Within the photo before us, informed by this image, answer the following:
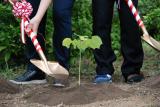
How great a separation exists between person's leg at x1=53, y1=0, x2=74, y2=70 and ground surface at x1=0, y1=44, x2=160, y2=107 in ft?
0.93

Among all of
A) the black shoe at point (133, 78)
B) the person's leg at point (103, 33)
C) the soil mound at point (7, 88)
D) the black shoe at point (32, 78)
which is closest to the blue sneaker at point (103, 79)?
the person's leg at point (103, 33)

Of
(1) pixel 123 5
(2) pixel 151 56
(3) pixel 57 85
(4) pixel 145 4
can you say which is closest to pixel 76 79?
(3) pixel 57 85

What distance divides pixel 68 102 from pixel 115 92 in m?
0.47

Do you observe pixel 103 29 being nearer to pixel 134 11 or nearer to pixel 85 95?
pixel 134 11

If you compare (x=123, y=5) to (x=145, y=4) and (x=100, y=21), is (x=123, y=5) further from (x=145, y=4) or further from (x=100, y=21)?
(x=145, y=4)

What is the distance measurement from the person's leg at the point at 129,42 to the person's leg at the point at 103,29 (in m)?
0.12

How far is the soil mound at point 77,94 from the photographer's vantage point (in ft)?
14.6

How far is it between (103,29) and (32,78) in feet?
2.91

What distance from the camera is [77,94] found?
454 centimetres

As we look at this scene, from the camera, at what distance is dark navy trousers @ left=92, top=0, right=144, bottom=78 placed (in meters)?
5.04

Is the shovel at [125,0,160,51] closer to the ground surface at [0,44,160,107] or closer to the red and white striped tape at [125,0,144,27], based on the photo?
the red and white striped tape at [125,0,144,27]

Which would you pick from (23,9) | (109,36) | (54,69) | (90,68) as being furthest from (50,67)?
(90,68)

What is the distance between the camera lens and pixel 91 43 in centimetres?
463

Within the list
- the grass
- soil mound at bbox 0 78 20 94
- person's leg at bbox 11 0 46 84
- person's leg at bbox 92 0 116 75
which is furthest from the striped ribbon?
the grass
